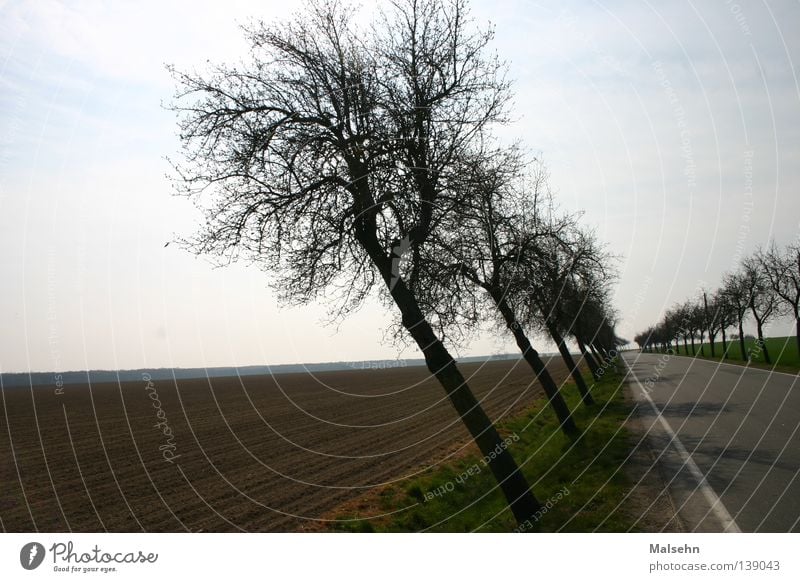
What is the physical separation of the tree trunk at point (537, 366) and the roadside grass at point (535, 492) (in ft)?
1.56

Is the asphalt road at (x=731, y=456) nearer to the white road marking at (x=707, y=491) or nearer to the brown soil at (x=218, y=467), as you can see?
the white road marking at (x=707, y=491)

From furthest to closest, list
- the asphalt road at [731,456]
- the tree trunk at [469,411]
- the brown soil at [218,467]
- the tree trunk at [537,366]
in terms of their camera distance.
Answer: the tree trunk at [537,366], the brown soil at [218,467], the tree trunk at [469,411], the asphalt road at [731,456]

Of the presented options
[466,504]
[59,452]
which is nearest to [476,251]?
[466,504]

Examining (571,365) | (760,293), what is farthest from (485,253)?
(760,293)

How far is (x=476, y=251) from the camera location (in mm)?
12984

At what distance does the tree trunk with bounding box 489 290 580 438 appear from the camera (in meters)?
15.7

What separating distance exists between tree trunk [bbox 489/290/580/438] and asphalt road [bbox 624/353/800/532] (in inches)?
81.7

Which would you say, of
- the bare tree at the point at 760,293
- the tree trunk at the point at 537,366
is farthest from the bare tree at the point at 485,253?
the bare tree at the point at 760,293
